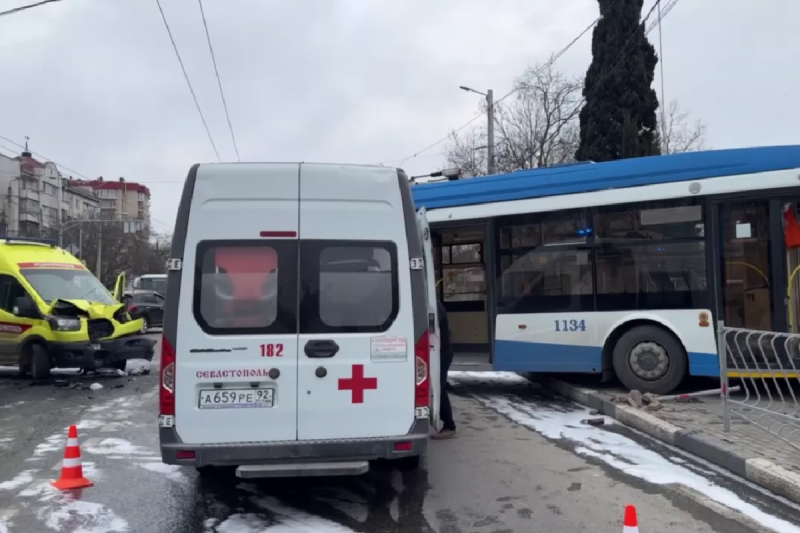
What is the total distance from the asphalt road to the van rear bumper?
49 centimetres

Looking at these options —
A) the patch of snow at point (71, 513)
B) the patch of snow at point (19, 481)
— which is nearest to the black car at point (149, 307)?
the patch of snow at point (19, 481)

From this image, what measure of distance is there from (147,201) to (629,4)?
11935cm

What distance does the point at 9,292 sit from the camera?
1269cm

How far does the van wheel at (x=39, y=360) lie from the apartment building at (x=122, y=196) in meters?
100

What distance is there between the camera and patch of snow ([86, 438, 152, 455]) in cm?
730

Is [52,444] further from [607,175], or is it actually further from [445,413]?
[607,175]

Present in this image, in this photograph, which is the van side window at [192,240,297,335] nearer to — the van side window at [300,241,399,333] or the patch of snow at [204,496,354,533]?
the van side window at [300,241,399,333]

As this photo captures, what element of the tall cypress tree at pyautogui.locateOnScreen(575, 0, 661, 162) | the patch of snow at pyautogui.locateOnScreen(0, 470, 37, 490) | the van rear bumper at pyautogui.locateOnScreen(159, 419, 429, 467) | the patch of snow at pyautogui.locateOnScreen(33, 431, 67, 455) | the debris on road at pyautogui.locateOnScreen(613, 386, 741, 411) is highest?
the tall cypress tree at pyautogui.locateOnScreen(575, 0, 661, 162)

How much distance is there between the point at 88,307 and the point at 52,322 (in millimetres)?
669

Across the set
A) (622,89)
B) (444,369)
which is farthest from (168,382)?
(622,89)

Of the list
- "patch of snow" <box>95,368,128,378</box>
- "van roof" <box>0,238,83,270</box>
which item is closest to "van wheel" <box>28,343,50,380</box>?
"patch of snow" <box>95,368,128,378</box>

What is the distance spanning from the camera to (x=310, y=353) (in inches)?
196

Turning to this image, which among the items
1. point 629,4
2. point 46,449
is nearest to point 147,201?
point 629,4

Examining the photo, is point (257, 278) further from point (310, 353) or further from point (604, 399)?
point (604, 399)
